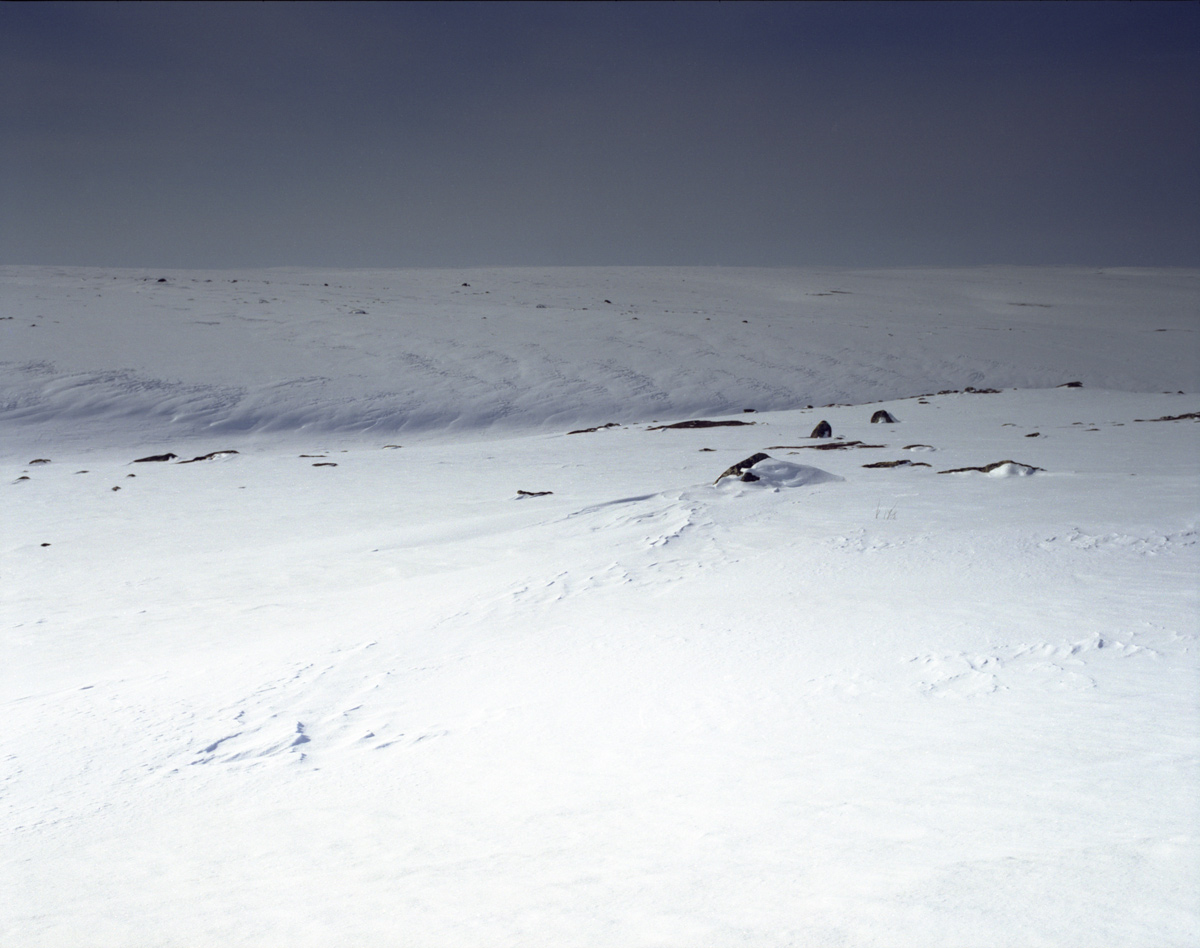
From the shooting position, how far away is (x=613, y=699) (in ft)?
9.67

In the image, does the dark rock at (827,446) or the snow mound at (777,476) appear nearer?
the snow mound at (777,476)

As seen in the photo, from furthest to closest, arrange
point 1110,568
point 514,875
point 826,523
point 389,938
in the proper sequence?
point 826,523 → point 1110,568 → point 514,875 → point 389,938

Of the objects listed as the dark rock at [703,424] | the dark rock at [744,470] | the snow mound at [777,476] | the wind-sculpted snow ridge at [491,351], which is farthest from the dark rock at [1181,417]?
the dark rock at [744,470]

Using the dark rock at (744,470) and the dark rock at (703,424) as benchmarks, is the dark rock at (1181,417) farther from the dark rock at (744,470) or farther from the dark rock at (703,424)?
the dark rock at (744,470)

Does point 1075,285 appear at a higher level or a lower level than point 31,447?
higher

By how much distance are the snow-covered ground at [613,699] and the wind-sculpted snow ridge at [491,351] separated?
424 cm

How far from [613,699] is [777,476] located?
363cm

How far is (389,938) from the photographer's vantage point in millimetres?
1784

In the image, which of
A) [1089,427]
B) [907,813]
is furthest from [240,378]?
[907,813]

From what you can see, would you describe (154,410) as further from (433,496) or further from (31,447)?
(433,496)

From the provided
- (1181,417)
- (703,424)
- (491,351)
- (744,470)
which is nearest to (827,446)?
(703,424)

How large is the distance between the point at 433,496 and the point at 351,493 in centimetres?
77

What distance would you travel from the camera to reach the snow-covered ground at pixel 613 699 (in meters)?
1.86

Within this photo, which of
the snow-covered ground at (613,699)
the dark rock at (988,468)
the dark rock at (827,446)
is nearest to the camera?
the snow-covered ground at (613,699)
